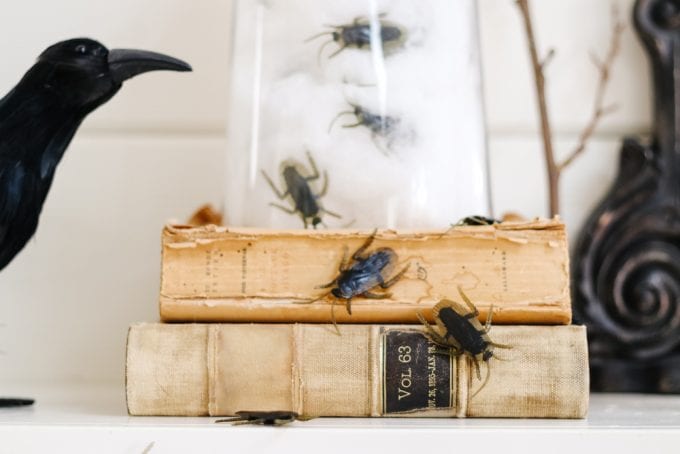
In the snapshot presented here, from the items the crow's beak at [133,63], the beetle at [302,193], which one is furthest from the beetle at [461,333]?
the crow's beak at [133,63]

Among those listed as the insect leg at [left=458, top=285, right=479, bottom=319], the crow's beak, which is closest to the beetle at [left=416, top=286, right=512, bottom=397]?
the insect leg at [left=458, top=285, right=479, bottom=319]

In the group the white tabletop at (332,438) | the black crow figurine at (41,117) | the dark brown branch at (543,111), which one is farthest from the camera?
the dark brown branch at (543,111)

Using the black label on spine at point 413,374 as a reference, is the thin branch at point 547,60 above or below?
above

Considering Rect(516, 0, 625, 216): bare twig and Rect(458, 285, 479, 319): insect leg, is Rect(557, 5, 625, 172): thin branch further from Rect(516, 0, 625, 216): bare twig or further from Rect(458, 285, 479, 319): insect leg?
Rect(458, 285, 479, 319): insect leg

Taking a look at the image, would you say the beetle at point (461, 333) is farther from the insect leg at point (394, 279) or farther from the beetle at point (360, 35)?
the beetle at point (360, 35)

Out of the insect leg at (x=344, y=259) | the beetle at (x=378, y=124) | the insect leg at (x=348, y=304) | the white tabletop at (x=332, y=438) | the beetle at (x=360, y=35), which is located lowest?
the white tabletop at (x=332, y=438)

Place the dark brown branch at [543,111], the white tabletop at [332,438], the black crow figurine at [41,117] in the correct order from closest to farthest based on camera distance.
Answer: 1. the white tabletop at [332,438]
2. the black crow figurine at [41,117]
3. the dark brown branch at [543,111]

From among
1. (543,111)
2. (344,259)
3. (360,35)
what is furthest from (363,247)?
(543,111)

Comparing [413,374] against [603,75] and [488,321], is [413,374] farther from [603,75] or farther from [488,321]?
[603,75]
